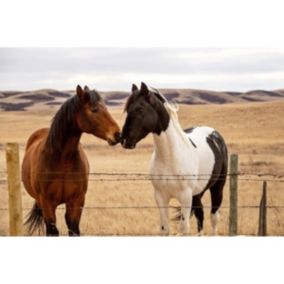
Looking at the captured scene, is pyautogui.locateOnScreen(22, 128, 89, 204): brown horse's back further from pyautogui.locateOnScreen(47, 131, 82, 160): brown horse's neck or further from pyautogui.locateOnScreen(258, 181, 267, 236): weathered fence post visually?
pyautogui.locateOnScreen(258, 181, 267, 236): weathered fence post

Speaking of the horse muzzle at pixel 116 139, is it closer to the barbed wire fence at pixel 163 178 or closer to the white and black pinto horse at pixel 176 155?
the white and black pinto horse at pixel 176 155

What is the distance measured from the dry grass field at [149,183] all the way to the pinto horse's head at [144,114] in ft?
0.74

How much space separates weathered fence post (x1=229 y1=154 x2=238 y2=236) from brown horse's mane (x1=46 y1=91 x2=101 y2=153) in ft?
3.87

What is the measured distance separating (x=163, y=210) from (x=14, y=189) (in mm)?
1160

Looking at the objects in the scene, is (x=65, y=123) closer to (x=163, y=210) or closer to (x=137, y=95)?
(x=137, y=95)

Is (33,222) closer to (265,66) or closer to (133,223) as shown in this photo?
(133,223)

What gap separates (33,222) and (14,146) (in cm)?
62

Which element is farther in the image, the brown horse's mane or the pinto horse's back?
the pinto horse's back

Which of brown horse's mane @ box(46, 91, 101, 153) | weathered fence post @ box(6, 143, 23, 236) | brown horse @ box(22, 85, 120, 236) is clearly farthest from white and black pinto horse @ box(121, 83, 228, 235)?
weathered fence post @ box(6, 143, 23, 236)

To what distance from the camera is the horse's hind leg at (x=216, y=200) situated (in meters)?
6.12

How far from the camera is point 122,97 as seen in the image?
19.3 feet

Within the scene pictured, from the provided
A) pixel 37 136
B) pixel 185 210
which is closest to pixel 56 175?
pixel 37 136

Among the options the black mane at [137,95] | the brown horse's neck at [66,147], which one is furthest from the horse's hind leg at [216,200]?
the brown horse's neck at [66,147]

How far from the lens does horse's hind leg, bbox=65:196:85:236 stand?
230 inches
